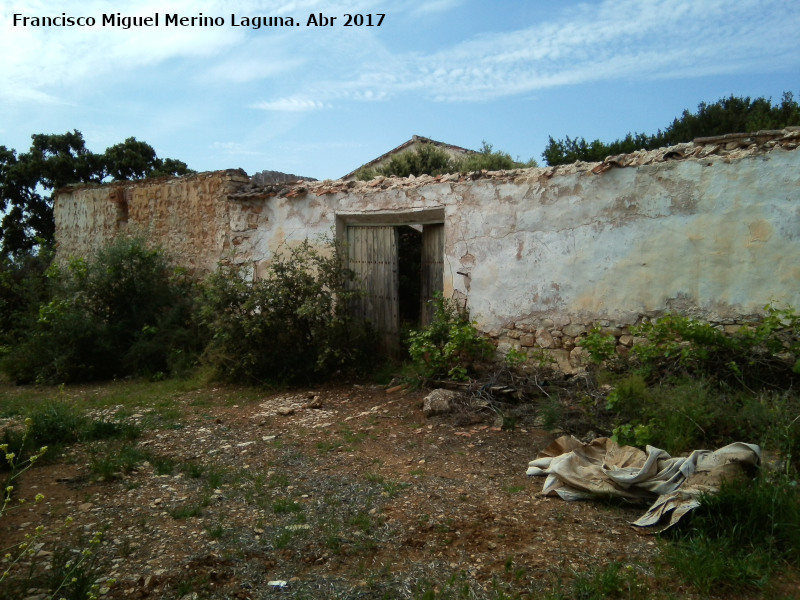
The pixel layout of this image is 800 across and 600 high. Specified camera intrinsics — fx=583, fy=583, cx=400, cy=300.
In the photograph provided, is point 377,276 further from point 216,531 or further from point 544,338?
point 216,531

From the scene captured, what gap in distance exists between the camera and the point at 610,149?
15750mm

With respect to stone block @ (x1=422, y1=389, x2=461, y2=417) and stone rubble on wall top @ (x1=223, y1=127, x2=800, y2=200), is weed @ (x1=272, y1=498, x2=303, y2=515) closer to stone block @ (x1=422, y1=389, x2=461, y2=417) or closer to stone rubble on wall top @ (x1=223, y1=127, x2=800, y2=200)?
stone block @ (x1=422, y1=389, x2=461, y2=417)

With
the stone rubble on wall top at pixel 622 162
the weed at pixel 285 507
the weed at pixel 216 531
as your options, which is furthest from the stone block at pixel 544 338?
the weed at pixel 216 531

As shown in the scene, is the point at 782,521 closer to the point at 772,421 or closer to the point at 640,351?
the point at 772,421

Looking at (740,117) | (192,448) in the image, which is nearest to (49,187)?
(192,448)

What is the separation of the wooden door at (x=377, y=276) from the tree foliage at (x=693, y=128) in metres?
9.38

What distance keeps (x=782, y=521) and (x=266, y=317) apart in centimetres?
520

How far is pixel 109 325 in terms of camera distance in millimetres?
8078

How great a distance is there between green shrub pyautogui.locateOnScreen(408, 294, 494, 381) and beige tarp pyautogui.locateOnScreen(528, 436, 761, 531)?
2086mm

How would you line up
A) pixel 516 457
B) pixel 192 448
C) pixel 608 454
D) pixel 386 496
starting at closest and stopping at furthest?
pixel 386 496, pixel 608 454, pixel 516 457, pixel 192 448

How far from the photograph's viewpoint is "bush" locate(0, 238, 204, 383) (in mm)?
7801

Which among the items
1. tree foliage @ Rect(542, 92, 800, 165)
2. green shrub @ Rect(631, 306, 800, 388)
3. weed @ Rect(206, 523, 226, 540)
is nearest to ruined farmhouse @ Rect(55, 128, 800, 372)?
green shrub @ Rect(631, 306, 800, 388)

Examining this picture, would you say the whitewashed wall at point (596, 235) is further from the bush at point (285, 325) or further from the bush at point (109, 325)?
the bush at point (109, 325)

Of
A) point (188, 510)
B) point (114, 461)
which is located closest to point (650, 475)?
point (188, 510)
